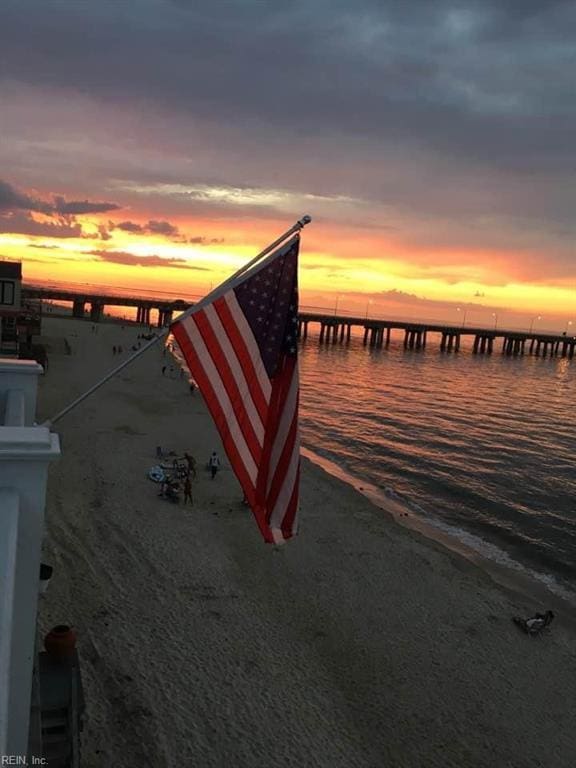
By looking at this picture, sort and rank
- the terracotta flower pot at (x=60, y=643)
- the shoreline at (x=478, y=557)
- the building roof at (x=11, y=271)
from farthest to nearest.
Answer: the building roof at (x=11, y=271)
the shoreline at (x=478, y=557)
the terracotta flower pot at (x=60, y=643)

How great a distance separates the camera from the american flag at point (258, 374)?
6.23 m

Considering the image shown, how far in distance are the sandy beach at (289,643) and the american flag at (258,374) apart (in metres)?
5.40

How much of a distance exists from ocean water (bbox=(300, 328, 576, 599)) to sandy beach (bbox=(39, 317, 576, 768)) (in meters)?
4.04

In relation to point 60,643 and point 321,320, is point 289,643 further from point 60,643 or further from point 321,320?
point 321,320

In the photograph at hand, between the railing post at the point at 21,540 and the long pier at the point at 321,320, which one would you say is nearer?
the railing post at the point at 21,540

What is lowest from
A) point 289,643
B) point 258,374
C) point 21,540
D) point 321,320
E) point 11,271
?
point 289,643

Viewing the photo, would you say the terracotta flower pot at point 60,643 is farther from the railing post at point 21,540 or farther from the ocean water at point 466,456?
the ocean water at point 466,456

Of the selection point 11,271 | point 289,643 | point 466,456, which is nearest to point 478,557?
point 289,643

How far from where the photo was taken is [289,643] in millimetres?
12875

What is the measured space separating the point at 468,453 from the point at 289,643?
25.5m

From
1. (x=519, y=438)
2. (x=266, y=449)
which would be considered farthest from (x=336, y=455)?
(x=266, y=449)

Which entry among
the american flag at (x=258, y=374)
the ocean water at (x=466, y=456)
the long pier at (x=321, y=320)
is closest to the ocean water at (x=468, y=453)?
the ocean water at (x=466, y=456)

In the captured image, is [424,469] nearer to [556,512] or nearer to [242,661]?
[556,512]

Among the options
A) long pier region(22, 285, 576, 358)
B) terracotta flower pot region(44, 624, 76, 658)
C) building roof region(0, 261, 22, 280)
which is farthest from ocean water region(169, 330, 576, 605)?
long pier region(22, 285, 576, 358)
